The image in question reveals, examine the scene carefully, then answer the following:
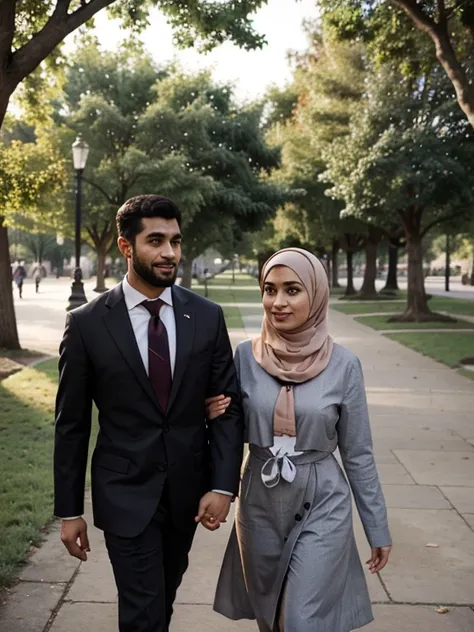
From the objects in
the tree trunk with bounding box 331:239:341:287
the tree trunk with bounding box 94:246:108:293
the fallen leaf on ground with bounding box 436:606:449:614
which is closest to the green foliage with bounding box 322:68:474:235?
the fallen leaf on ground with bounding box 436:606:449:614

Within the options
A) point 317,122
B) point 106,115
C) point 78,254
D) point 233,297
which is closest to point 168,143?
point 106,115

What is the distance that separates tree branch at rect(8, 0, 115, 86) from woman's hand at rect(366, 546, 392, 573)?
7.53m

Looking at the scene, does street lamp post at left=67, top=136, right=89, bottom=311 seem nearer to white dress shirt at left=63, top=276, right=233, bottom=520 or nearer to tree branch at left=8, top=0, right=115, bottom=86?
tree branch at left=8, top=0, right=115, bottom=86

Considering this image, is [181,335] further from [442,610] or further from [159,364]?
[442,610]

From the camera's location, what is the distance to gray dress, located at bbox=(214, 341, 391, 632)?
285 cm

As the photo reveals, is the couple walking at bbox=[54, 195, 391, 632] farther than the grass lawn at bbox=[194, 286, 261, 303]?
No

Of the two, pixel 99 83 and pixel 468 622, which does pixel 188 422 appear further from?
pixel 99 83

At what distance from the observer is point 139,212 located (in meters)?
2.92

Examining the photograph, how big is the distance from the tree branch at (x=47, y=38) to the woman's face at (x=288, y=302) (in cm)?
696

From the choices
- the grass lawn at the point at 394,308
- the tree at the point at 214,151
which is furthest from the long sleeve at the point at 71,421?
the grass lawn at the point at 394,308

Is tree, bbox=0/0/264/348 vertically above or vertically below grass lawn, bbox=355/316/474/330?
above

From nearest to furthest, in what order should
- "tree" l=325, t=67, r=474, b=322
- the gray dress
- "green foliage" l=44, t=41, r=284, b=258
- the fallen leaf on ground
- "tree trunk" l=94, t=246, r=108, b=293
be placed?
1. the gray dress
2. the fallen leaf on ground
3. "tree" l=325, t=67, r=474, b=322
4. "green foliage" l=44, t=41, r=284, b=258
5. "tree trunk" l=94, t=246, r=108, b=293

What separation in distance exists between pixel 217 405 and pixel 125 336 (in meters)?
0.42

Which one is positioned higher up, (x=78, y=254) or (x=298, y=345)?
(x=78, y=254)
